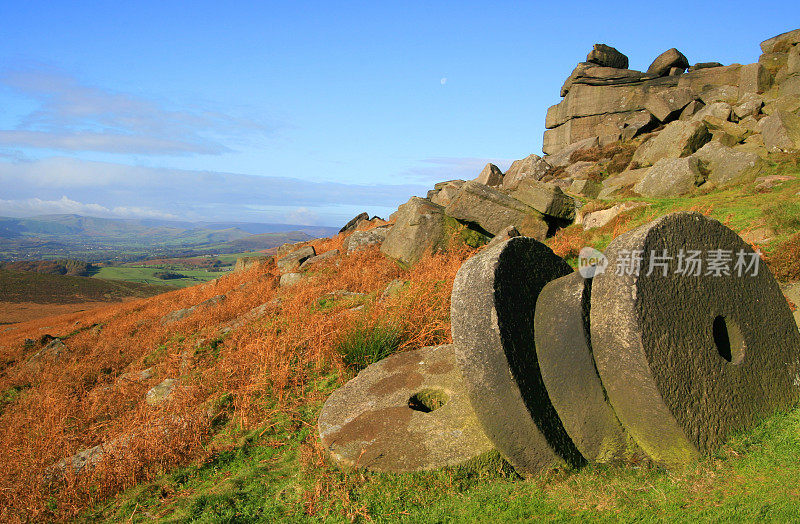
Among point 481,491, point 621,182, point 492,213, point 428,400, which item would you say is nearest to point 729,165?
point 621,182

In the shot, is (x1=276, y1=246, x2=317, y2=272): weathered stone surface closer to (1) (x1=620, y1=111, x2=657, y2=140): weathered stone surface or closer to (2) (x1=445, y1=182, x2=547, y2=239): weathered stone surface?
(2) (x1=445, y1=182, x2=547, y2=239): weathered stone surface

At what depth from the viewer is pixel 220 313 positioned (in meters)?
10.8

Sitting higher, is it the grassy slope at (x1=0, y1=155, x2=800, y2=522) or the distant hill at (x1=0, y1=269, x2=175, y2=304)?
the grassy slope at (x1=0, y1=155, x2=800, y2=522)

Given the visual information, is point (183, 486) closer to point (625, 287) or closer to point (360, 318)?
point (360, 318)

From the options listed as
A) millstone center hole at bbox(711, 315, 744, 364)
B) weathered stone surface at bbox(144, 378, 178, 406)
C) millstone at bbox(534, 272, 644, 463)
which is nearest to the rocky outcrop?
millstone center hole at bbox(711, 315, 744, 364)

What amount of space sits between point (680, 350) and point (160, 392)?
710 centimetres

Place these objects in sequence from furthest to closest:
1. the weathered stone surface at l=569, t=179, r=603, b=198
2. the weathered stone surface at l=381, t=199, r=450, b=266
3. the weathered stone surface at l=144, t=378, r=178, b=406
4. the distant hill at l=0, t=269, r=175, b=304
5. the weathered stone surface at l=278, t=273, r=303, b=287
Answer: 1. the distant hill at l=0, t=269, r=175, b=304
2. the weathered stone surface at l=569, t=179, r=603, b=198
3. the weathered stone surface at l=278, t=273, r=303, b=287
4. the weathered stone surface at l=381, t=199, r=450, b=266
5. the weathered stone surface at l=144, t=378, r=178, b=406

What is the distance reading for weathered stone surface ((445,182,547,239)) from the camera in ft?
36.7

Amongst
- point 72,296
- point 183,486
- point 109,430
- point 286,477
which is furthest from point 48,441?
point 72,296

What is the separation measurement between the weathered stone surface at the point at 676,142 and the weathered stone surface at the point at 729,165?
8.75 ft

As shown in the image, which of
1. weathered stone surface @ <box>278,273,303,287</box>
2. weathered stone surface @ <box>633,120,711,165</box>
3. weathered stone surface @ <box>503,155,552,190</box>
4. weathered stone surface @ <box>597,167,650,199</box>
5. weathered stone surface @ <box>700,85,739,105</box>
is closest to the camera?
weathered stone surface @ <box>278,273,303,287</box>

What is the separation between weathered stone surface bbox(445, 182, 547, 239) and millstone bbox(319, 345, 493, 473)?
243 inches

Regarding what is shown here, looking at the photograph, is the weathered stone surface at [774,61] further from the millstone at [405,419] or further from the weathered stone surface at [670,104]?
the millstone at [405,419]

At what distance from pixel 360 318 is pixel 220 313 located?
5426mm
